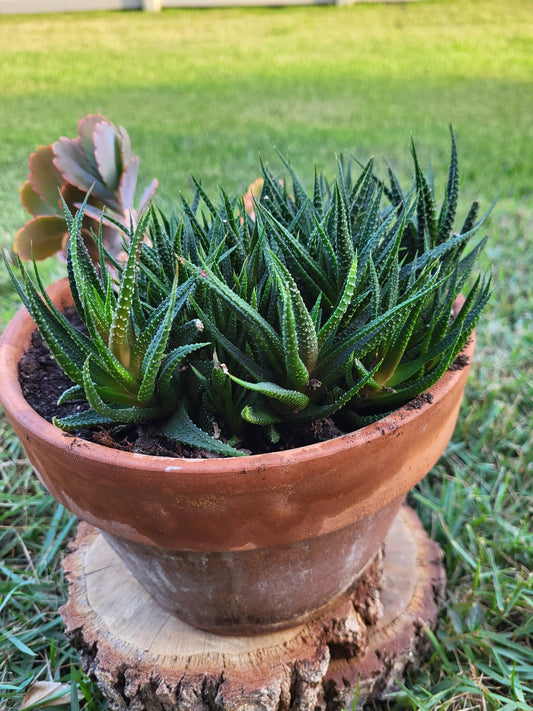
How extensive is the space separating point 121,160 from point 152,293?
0.32m

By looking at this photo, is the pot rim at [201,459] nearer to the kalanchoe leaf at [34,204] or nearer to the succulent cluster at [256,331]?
the succulent cluster at [256,331]

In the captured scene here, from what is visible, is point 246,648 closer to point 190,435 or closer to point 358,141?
point 190,435

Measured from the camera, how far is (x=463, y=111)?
9.49 ft

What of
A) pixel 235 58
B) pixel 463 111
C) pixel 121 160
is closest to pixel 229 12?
pixel 235 58

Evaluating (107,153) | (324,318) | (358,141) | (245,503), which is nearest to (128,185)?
(107,153)

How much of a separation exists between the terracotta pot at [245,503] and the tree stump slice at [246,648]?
5cm

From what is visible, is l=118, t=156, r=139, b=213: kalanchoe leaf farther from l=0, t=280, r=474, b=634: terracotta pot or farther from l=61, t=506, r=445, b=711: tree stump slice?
l=61, t=506, r=445, b=711: tree stump slice

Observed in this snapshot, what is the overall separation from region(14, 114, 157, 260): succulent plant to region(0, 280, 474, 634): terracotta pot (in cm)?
25

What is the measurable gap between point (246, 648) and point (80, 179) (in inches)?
24.6

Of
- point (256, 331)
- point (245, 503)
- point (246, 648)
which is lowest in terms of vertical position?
point (246, 648)

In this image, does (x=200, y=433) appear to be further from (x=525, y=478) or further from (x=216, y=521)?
(x=525, y=478)

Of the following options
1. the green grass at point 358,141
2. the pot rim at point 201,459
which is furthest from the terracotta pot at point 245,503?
the green grass at point 358,141

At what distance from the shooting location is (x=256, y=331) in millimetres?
484

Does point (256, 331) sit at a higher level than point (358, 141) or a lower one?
higher
